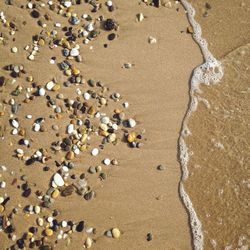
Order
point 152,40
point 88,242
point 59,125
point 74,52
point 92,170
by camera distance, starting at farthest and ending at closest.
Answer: point 152,40 → point 74,52 → point 59,125 → point 92,170 → point 88,242

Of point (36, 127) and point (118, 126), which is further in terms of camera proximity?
point (118, 126)

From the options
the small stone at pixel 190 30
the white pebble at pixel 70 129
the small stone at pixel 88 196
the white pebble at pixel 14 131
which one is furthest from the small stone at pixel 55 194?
the small stone at pixel 190 30

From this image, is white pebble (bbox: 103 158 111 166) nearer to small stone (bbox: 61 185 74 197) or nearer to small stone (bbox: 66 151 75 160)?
small stone (bbox: 66 151 75 160)

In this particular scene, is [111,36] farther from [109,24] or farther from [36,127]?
[36,127]

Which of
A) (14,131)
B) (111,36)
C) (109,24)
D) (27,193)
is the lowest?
(27,193)

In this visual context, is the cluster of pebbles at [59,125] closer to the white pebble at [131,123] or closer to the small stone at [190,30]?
the white pebble at [131,123]

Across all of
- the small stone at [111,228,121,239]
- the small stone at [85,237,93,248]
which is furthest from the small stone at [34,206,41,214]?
the small stone at [111,228,121,239]

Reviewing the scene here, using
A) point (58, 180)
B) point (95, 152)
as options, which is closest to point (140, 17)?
point (95, 152)
